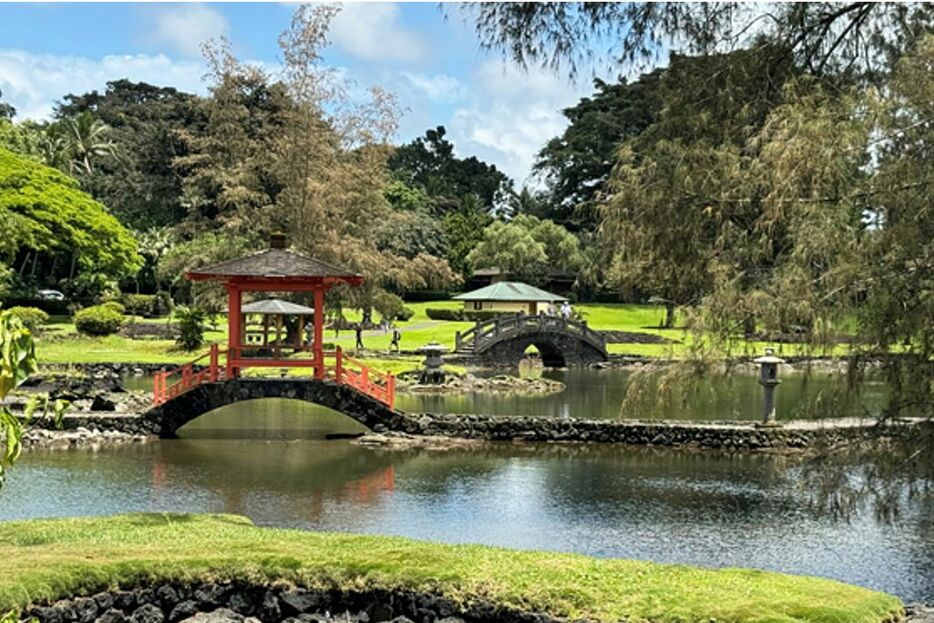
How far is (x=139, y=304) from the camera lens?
56.1m

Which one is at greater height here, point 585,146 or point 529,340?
point 585,146

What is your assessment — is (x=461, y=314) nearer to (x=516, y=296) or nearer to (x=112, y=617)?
(x=516, y=296)

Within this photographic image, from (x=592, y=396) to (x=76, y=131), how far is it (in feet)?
164

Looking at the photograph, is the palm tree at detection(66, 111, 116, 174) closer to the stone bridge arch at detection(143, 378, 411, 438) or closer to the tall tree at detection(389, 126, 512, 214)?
the tall tree at detection(389, 126, 512, 214)

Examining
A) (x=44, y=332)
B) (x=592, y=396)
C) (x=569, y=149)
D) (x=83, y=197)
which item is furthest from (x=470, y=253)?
(x=592, y=396)

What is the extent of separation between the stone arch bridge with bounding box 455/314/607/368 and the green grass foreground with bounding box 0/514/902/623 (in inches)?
1298

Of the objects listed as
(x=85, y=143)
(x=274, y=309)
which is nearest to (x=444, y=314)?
(x=85, y=143)

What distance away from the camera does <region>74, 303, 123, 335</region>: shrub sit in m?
44.3

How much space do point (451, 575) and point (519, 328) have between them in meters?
35.0

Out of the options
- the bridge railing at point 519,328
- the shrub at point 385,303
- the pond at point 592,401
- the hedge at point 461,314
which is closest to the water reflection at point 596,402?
the pond at point 592,401

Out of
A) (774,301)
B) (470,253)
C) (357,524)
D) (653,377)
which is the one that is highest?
(470,253)

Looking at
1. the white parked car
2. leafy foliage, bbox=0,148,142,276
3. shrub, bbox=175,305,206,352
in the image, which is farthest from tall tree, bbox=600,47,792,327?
the white parked car

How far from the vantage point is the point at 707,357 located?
10.7 meters

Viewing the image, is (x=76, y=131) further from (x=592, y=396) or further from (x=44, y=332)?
(x=592, y=396)
